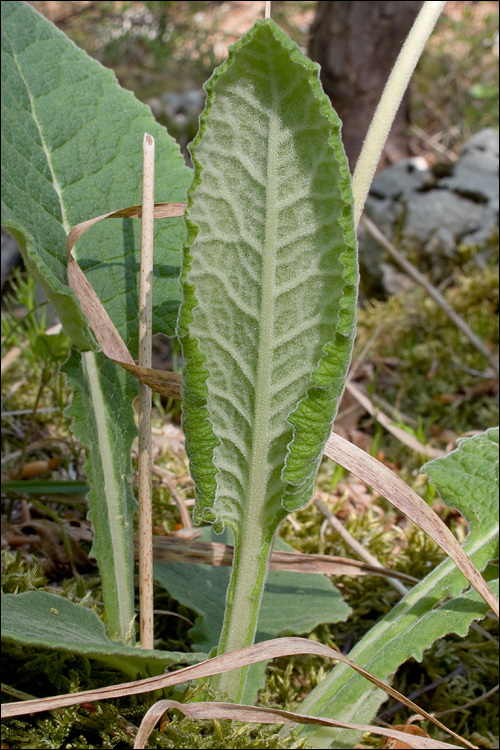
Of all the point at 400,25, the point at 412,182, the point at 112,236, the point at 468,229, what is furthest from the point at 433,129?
the point at 112,236

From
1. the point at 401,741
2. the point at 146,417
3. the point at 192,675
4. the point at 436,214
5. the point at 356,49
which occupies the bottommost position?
the point at 401,741

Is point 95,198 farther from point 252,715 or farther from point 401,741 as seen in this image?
point 401,741

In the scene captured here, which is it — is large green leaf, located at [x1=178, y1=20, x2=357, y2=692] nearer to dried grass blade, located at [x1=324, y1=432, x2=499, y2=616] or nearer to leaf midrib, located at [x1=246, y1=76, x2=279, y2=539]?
leaf midrib, located at [x1=246, y1=76, x2=279, y2=539]

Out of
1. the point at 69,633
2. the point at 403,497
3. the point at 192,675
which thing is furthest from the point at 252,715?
the point at 403,497

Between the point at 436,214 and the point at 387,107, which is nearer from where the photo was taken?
the point at 387,107

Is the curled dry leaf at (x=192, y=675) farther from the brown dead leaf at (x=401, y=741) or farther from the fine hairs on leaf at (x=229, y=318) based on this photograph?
the brown dead leaf at (x=401, y=741)

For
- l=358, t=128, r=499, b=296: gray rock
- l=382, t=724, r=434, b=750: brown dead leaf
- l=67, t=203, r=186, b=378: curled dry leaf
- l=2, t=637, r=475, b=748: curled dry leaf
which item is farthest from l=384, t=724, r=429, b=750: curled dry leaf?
l=358, t=128, r=499, b=296: gray rock

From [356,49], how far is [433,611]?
3.67m

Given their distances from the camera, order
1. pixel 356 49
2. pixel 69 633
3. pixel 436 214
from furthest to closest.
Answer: pixel 356 49 < pixel 436 214 < pixel 69 633

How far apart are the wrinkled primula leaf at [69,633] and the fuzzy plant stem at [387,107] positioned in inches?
26.6

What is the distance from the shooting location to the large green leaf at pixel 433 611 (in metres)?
1.10

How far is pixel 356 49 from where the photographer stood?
4.01 m

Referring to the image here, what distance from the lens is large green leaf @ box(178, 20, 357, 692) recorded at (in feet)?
2.76

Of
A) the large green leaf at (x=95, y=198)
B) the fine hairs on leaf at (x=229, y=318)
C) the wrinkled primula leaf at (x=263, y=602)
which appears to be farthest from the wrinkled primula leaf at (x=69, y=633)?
the wrinkled primula leaf at (x=263, y=602)
